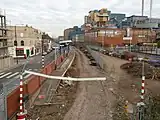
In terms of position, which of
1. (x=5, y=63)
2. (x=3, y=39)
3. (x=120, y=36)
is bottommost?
(x=5, y=63)

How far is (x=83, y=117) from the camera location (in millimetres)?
9750

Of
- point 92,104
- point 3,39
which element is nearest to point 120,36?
point 3,39

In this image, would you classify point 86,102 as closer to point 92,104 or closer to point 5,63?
point 92,104

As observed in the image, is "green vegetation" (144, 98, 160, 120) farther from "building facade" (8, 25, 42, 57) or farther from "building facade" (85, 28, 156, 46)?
"building facade" (85, 28, 156, 46)

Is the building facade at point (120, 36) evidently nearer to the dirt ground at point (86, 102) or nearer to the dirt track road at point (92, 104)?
the dirt ground at point (86, 102)

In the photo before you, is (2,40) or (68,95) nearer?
(68,95)

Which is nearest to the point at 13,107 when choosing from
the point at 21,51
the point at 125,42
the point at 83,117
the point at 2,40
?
the point at 83,117

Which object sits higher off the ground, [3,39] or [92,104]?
[3,39]

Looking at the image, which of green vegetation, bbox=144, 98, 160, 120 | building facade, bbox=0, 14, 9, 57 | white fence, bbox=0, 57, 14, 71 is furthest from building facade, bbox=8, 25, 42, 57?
green vegetation, bbox=144, 98, 160, 120

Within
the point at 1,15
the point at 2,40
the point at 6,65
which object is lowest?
the point at 6,65

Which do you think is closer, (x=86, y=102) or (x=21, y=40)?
(x=86, y=102)

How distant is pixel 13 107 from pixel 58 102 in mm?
3688

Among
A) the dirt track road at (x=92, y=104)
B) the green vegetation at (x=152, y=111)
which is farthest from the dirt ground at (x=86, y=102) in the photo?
the green vegetation at (x=152, y=111)

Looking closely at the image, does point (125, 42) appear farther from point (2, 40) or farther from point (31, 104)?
point (31, 104)
